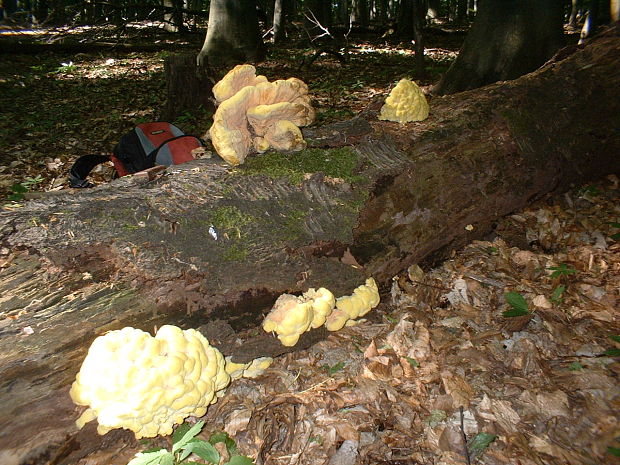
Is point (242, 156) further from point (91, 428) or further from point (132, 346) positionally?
point (91, 428)

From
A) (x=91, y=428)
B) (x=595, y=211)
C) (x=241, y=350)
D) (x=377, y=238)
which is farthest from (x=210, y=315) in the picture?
(x=595, y=211)

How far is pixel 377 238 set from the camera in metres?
2.81

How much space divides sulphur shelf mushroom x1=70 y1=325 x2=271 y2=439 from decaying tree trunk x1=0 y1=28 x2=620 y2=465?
0.17m

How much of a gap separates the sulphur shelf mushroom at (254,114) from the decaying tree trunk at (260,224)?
0.15 meters

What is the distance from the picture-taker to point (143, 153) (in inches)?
186

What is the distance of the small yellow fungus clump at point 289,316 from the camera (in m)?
2.40

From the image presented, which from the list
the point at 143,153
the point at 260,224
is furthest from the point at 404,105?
the point at 143,153

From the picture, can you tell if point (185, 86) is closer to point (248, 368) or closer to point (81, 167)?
point (81, 167)

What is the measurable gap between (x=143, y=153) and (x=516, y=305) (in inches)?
170

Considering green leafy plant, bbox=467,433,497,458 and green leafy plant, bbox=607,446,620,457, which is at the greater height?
green leafy plant, bbox=607,446,620,457

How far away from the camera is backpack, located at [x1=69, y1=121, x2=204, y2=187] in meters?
4.18

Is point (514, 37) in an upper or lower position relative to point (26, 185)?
upper

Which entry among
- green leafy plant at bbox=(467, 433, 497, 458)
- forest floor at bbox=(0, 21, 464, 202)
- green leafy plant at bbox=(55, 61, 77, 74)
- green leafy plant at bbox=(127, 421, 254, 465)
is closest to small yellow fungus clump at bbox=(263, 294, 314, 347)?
green leafy plant at bbox=(127, 421, 254, 465)

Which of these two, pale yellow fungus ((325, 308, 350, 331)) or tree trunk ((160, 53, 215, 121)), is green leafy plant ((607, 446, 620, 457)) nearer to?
pale yellow fungus ((325, 308, 350, 331))
